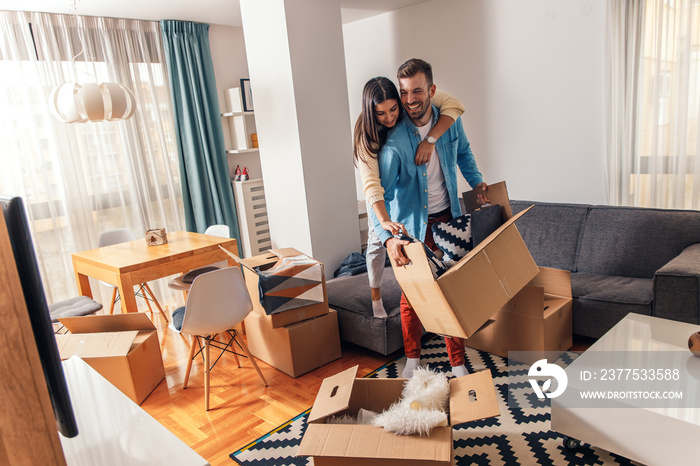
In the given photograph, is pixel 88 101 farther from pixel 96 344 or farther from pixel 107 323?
A: pixel 96 344

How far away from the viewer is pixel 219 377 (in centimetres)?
285

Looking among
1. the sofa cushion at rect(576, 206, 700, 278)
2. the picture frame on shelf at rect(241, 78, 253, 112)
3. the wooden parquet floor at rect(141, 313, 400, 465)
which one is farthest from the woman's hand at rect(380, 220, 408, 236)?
the picture frame on shelf at rect(241, 78, 253, 112)

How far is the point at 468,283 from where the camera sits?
178cm

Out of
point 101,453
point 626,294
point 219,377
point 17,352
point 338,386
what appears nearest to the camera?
point 17,352

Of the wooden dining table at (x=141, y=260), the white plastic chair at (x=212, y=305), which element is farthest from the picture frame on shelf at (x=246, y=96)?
the white plastic chair at (x=212, y=305)

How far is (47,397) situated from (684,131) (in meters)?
3.32

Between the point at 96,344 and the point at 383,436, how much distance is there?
173cm

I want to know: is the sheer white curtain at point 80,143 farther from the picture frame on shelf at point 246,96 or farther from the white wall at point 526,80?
the white wall at point 526,80

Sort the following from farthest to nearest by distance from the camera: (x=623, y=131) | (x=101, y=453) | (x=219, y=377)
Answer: (x=623, y=131) < (x=219, y=377) < (x=101, y=453)

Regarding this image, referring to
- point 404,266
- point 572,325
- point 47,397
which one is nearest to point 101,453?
point 47,397

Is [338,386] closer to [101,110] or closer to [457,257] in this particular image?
[457,257]

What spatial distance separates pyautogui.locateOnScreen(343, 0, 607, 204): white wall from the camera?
10.6 ft

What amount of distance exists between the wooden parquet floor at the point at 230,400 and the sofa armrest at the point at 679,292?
1370 millimetres

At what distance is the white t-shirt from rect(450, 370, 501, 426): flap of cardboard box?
82cm
